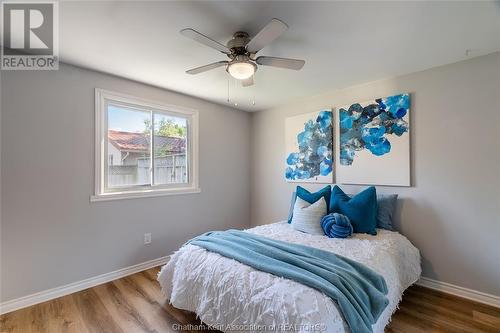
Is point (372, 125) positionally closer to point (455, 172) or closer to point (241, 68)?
point (455, 172)

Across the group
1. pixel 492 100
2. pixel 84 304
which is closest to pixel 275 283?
pixel 84 304

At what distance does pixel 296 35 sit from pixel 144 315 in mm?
2681

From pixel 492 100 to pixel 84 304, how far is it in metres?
4.23

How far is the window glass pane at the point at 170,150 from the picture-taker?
3248mm

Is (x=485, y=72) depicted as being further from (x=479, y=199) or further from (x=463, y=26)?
(x=479, y=199)

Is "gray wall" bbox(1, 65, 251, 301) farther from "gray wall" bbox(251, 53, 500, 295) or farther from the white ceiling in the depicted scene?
"gray wall" bbox(251, 53, 500, 295)

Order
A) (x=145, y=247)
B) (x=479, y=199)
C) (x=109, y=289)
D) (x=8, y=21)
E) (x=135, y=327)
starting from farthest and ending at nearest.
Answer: (x=145, y=247) → (x=109, y=289) → (x=479, y=199) → (x=135, y=327) → (x=8, y=21)

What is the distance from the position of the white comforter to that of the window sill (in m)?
1.12

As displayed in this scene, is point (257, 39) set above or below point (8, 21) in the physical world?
below

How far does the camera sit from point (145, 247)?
3.02 m

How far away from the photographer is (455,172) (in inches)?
93.6

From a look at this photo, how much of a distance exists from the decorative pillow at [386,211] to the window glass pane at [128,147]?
2853 millimetres

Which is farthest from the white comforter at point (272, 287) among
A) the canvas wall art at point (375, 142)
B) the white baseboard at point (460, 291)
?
the canvas wall art at point (375, 142)

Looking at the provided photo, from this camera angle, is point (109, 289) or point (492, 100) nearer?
point (492, 100)
